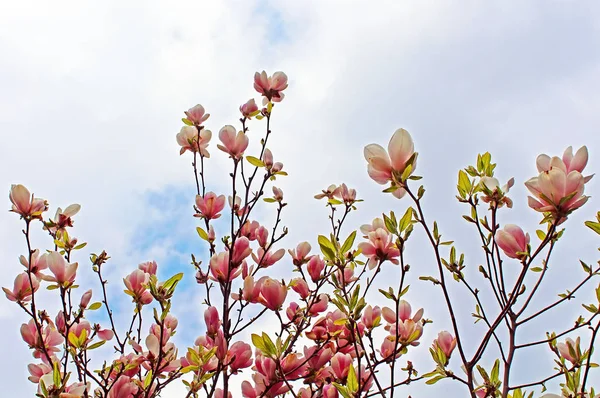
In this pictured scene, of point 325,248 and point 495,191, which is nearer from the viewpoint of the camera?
point 495,191

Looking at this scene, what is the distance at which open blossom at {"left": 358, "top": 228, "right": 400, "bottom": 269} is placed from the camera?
5.08ft

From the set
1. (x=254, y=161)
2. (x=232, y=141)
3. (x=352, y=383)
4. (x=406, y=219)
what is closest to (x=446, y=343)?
(x=352, y=383)

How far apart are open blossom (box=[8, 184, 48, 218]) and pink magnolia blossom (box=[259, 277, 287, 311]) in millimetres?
888

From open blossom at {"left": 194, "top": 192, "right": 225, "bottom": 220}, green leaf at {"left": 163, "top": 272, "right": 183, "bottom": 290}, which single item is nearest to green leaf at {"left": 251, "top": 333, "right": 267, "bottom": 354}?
green leaf at {"left": 163, "top": 272, "right": 183, "bottom": 290}

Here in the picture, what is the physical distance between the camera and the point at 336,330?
1804mm

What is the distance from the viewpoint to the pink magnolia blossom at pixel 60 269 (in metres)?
1.67

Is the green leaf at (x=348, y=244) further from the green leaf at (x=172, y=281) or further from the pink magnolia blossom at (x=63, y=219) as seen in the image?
the pink magnolia blossom at (x=63, y=219)

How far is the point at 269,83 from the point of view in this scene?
226cm

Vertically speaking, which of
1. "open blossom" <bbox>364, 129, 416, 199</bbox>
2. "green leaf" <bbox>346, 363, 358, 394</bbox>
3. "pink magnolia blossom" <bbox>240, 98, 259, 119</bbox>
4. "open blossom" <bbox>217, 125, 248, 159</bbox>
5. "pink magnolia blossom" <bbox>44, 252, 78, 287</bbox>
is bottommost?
"green leaf" <bbox>346, 363, 358, 394</bbox>

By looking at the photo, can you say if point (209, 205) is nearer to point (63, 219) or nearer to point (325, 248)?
point (63, 219)

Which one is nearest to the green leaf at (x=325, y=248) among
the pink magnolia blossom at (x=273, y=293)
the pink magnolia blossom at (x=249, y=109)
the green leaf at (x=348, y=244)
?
the green leaf at (x=348, y=244)

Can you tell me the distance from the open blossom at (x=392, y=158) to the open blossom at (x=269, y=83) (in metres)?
1.17

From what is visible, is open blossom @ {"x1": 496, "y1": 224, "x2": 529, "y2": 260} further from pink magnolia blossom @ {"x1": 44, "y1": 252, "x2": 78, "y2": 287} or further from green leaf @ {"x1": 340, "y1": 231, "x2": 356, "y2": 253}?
pink magnolia blossom @ {"x1": 44, "y1": 252, "x2": 78, "y2": 287}

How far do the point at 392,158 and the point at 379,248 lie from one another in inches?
17.4
